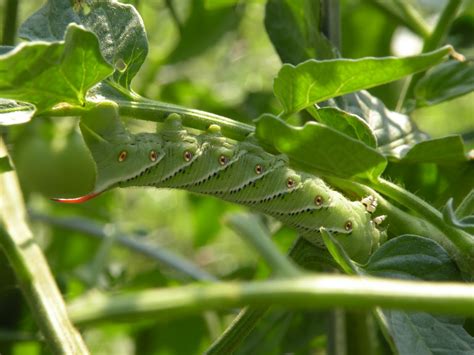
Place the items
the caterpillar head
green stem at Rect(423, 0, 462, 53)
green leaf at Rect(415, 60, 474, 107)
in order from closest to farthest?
the caterpillar head, green leaf at Rect(415, 60, 474, 107), green stem at Rect(423, 0, 462, 53)

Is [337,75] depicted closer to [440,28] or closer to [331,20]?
[331,20]

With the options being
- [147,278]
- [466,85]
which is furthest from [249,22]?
[466,85]

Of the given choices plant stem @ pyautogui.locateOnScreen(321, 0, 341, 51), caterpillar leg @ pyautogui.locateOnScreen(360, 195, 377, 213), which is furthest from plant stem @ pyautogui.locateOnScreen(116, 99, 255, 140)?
plant stem @ pyautogui.locateOnScreen(321, 0, 341, 51)

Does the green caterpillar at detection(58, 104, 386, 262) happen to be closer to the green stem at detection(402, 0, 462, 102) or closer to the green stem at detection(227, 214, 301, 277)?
the green stem at detection(402, 0, 462, 102)

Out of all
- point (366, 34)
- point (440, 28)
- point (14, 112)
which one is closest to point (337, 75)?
point (14, 112)

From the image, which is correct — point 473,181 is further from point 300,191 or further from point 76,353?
point 76,353

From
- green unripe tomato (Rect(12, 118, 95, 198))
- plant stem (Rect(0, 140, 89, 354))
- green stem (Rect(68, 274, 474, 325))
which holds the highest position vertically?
green stem (Rect(68, 274, 474, 325))

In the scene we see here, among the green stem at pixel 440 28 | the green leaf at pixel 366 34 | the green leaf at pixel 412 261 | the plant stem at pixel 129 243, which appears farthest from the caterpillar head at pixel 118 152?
the green leaf at pixel 366 34
